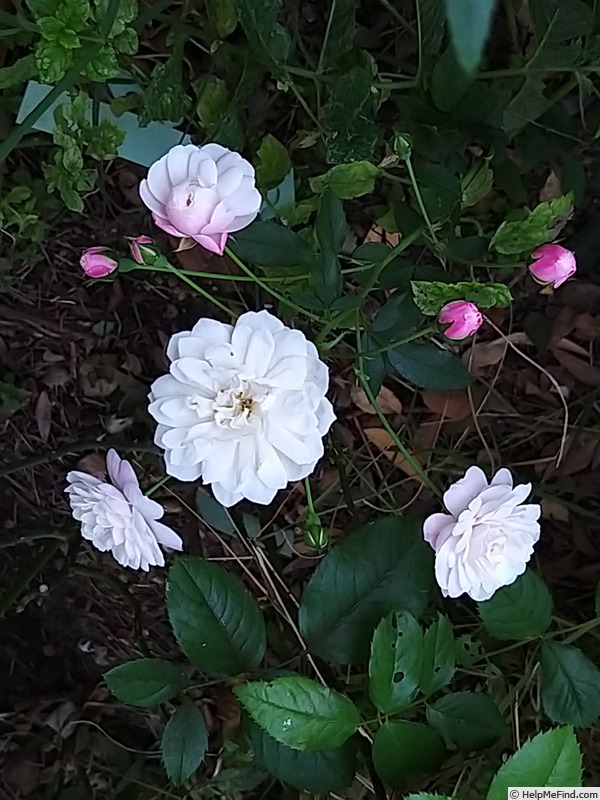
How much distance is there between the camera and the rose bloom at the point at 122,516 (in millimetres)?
718

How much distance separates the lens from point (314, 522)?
713 mm

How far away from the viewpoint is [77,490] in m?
0.76

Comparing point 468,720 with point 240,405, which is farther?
point 468,720

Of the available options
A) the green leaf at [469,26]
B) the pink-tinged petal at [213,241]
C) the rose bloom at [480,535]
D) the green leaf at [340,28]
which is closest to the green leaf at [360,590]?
the rose bloom at [480,535]

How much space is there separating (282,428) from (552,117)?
21.7 inches

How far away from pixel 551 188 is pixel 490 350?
0.21 meters

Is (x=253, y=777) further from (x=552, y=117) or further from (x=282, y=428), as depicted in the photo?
(x=552, y=117)

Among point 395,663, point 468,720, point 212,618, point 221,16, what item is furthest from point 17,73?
point 468,720

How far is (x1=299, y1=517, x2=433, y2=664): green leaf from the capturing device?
86 cm

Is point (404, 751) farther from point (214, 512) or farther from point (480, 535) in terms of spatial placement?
point (214, 512)

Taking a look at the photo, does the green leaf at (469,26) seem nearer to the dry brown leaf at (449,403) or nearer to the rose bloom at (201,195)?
the rose bloom at (201,195)

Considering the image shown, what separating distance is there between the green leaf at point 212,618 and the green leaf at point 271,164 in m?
0.37

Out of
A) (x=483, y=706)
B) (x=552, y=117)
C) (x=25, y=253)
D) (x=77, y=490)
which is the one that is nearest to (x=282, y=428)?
(x=77, y=490)

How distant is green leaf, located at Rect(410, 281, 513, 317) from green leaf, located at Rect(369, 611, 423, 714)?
30 centimetres
